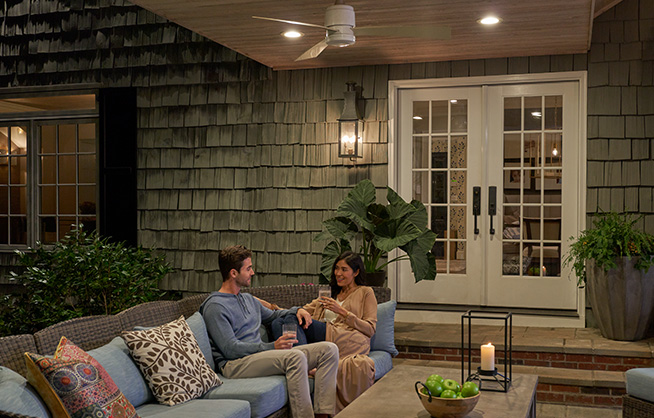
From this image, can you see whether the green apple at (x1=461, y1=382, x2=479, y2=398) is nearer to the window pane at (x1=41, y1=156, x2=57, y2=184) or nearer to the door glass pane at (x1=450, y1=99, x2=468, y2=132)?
the door glass pane at (x1=450, y1=99, x2=468, y2=132)

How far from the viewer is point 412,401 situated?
323 centimetres

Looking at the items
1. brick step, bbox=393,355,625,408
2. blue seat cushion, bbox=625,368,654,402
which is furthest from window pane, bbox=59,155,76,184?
blue seat cushion, bbox=625,368,654,402

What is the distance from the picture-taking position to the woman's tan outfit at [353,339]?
155 inches

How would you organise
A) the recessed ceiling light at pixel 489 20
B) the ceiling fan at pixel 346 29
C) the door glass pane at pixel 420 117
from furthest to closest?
the door glass pane at pixel 420 117 < the recessed ceiling light at pixel 489 20 < the ceiling fan at pixel 346 29

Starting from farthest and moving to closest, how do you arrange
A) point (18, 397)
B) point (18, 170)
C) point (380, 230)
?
point (18, 170)
point (380, 230)
point (18, 397)

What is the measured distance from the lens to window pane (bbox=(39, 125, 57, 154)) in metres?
7.35

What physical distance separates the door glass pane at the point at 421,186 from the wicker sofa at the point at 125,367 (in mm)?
2442

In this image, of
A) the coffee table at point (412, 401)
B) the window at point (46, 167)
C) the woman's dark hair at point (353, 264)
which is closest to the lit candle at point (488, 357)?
the coffee table at point (412, 401)

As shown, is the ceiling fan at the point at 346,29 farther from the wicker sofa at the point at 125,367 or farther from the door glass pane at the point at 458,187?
the door glass pane at the point at 458,187

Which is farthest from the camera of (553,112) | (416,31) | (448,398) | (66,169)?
(66,169)

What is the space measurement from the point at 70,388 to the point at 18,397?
175 mm

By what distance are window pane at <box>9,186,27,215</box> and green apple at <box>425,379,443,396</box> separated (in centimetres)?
592

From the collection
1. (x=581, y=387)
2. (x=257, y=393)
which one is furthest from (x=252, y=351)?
(x=581, y=387)

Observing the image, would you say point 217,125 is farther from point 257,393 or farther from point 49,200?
point 257,393
